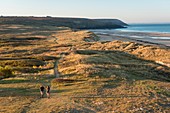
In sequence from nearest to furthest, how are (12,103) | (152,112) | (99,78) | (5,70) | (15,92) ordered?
(152,112) < (12,103) < (15,92) < (99,78) < (5,70)

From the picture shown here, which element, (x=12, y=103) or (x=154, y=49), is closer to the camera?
(x=12, y=103)

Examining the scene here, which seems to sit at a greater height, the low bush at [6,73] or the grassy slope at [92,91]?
the grassy slope at [92,91]

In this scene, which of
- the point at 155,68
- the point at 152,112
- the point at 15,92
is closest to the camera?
the point at 152,112

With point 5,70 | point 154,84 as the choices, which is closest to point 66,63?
point 5,70

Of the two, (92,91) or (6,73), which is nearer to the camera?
→ (92,91)

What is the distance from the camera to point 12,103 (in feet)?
98.6

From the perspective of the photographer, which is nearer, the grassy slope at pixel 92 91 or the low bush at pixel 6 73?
the grassy slope at pixel 92 91

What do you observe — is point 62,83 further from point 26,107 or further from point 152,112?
point 152,112

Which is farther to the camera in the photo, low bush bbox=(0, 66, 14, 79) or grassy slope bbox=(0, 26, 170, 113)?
low bush bbox=(0, 66, 14, 79)

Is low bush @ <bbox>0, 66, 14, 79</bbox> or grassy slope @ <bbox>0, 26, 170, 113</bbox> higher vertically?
grassy slope @ <bbox>0, 26, 170, 113</bbox>

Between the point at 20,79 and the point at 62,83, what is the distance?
23.0 feet

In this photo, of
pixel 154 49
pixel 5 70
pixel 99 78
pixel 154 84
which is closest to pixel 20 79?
pixel 5 70

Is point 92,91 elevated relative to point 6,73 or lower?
elevated

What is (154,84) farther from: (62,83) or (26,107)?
(26,107)
